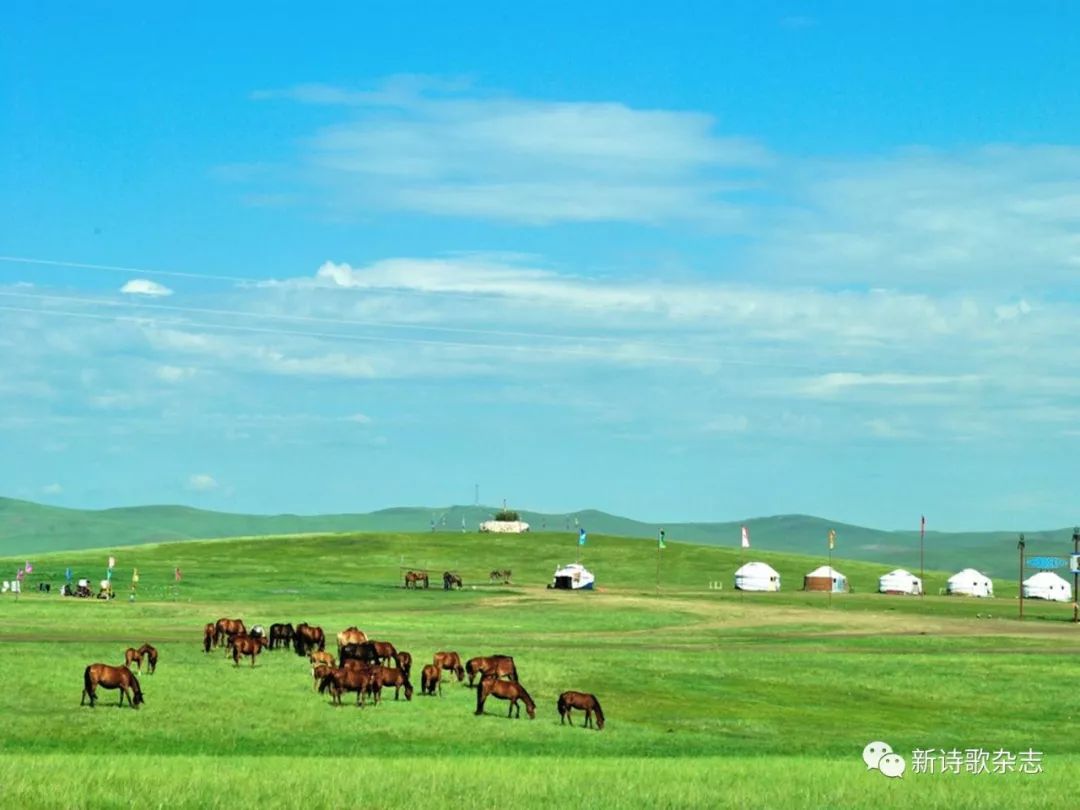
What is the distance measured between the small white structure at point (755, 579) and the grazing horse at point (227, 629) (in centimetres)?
11868

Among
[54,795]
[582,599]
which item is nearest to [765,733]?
[54,795]

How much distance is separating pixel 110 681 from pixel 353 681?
7353 millimetres

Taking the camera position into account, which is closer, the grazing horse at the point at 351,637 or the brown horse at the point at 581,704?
the brown horse at the point at 581,704

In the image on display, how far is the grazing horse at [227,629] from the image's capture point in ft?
213

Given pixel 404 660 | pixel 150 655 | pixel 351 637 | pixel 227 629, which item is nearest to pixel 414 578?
pixel 227 629

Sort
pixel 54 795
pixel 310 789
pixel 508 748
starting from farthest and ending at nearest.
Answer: pixel 508 748
pixel 310 789
pixel 54 795

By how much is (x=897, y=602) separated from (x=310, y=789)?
136m

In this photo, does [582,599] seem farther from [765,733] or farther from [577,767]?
[577,767]

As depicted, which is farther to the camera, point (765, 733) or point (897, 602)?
point (897, 602)

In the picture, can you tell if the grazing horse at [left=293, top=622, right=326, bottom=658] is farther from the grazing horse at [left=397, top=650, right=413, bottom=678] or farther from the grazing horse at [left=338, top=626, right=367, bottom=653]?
the grazing horse at [left=397, top=650, right=413, bottom=678]

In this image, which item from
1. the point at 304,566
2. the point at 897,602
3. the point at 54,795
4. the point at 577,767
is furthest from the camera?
the point at 304,566

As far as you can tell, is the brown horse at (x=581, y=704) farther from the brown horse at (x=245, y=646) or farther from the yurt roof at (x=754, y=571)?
the yurt roof at (x=754, y=571)

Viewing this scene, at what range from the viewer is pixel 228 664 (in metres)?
60.4

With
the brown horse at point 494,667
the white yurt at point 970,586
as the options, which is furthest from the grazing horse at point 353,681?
the white yurt at point 970,586
